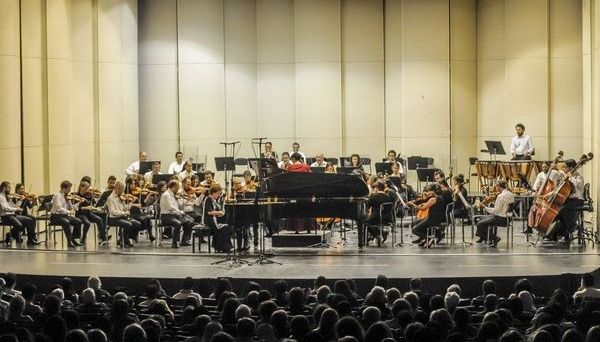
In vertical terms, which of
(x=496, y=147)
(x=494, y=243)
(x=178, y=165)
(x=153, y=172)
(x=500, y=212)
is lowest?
(x=494, y=243)

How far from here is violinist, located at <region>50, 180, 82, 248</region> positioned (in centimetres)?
2188

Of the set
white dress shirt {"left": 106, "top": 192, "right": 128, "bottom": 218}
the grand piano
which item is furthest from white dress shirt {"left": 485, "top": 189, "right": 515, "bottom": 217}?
white dress shirt {"left": 106, "top": 192, "right": 128, "bottom": 218}

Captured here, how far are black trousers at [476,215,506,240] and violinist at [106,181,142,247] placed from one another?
21.0ft

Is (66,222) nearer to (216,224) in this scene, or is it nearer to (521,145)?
(216,224)

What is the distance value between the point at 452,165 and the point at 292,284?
1170cm

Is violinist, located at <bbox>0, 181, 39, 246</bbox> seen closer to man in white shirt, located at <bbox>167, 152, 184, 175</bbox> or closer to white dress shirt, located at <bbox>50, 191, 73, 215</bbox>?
white dress shirt, located at <bbox>50, 191, 73, 215</bbox>

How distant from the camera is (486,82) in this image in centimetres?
2830

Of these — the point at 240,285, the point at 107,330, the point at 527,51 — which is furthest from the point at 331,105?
the point at 107,330

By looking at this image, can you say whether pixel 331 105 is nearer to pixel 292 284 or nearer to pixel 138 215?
pixel 138 215

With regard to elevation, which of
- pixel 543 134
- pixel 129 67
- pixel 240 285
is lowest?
pixel 240 285

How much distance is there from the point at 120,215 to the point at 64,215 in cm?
108

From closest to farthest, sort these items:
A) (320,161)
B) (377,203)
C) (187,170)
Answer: (377,203)
(187,170)
(320,161)

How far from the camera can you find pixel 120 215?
21.8m

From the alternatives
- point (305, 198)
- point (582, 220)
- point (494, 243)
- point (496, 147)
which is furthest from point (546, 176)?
point (305, 198)
